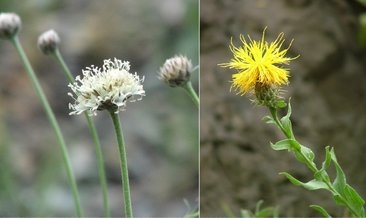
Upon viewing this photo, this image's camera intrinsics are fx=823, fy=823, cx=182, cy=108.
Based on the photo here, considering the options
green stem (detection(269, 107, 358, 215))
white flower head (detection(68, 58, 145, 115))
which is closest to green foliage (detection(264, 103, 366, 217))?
green stem (detection(269, 107, 358, 215))

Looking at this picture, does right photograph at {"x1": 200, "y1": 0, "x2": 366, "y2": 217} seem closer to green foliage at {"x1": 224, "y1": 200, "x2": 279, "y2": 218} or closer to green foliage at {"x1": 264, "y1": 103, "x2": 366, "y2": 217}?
green foliage at {"x1": 224, "y1": 200, "x2": 279, "y2": 218}

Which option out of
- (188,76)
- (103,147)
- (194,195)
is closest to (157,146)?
(103,147)

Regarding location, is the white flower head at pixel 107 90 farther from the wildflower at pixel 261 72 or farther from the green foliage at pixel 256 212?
the green foliage at pixel 256 212

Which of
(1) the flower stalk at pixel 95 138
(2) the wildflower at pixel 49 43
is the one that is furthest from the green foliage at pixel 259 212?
(2) the wildflower at pixel 49 43

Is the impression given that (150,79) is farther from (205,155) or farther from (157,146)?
(157,146)

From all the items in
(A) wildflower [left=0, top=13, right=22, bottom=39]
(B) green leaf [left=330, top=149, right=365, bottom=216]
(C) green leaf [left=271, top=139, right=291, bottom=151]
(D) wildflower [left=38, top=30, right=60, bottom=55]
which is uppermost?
(A) wildflower [left=0, top=13, right=22, bottom=39]

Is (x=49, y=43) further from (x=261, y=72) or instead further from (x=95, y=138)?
(x=261, y=72)

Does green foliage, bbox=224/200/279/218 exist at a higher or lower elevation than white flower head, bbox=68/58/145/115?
lower
